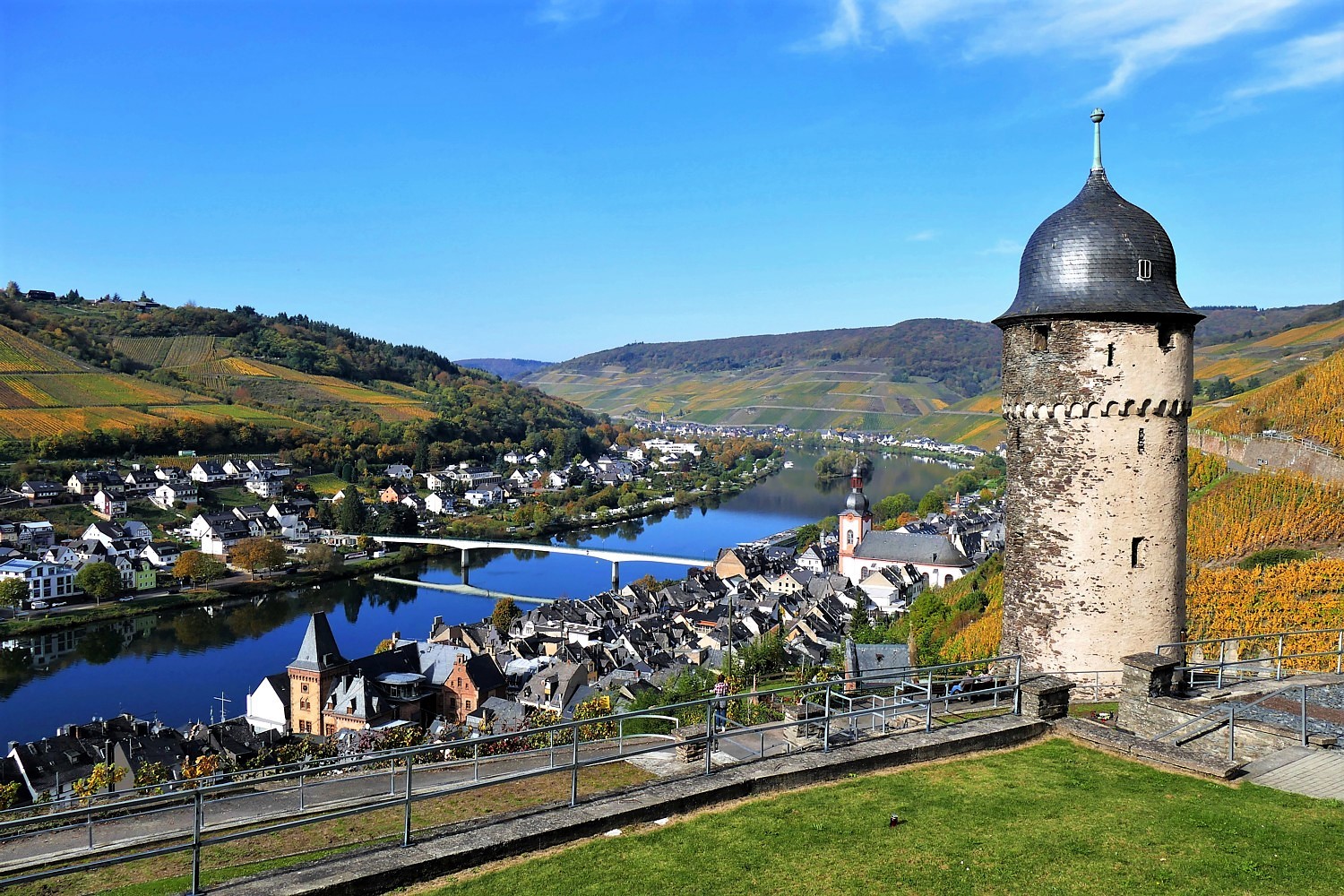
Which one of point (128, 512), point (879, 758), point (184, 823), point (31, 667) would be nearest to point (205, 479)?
point (128, 512)

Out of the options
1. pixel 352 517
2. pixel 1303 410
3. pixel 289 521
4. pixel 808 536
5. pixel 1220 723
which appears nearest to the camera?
pixel 1220 723

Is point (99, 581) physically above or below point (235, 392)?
below

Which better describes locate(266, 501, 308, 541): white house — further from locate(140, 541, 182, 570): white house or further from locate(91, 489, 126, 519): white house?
locate(91, 489, 126, 519): white house

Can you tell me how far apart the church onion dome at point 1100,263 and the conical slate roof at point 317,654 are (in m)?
26.5

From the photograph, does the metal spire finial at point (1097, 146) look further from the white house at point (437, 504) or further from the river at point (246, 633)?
the white house at point (437, 504)

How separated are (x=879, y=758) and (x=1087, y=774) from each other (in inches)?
69.9

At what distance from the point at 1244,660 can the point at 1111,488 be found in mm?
2437

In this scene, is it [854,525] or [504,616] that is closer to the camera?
[504,616]

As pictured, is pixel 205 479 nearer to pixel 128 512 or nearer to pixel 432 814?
pixel 128 512

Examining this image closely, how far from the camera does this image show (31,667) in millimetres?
40156

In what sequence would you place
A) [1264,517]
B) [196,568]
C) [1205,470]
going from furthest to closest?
[196,568] < [1205,470] < [1264,517]

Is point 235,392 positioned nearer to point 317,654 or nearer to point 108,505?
point 108,505

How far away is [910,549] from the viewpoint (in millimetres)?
57688

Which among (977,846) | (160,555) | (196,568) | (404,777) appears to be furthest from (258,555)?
(977,846)
